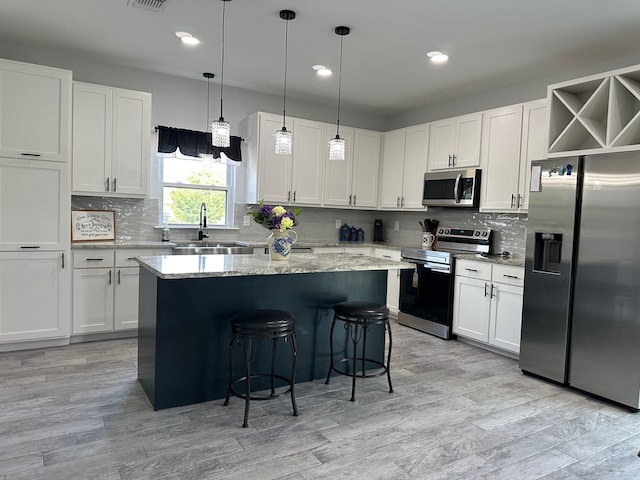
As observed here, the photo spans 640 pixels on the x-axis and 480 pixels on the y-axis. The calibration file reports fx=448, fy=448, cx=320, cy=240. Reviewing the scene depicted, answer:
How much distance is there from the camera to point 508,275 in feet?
13.3

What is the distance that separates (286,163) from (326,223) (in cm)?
113

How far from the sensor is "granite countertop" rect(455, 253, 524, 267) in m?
4.06

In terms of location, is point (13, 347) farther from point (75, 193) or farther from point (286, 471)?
point (286, 471)

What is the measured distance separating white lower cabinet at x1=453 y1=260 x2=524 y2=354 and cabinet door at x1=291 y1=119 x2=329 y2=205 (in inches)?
77.8

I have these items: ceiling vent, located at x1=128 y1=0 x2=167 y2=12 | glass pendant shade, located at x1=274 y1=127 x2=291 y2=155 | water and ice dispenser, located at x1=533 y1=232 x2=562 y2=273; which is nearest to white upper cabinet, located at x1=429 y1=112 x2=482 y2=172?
water and ice dispenser, located at x1=533 y1=232 x2=562 y2=273

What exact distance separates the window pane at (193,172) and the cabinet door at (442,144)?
2.46m

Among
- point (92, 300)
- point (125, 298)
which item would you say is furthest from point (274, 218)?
point (92, 300)

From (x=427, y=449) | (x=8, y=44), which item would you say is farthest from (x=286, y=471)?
(x=8, y=44)

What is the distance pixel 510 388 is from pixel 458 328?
1209 mm

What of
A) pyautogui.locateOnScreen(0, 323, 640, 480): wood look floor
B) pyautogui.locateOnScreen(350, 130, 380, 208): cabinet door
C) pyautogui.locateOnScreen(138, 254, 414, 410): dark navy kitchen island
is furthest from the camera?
pyautogui.locateOnScreen(350, 130, 380, 208): cabinet door

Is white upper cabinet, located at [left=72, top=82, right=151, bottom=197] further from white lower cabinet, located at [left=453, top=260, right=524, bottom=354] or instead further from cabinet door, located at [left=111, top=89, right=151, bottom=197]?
white lower cabinet, located at [left=453, top=260, right=524, bottom=354]

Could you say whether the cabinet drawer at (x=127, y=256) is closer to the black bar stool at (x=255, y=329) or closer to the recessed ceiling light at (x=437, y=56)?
the black bar stool at (x=255, y=329)

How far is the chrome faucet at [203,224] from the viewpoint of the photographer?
501 cm

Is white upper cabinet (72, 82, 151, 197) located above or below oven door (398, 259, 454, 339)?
above
